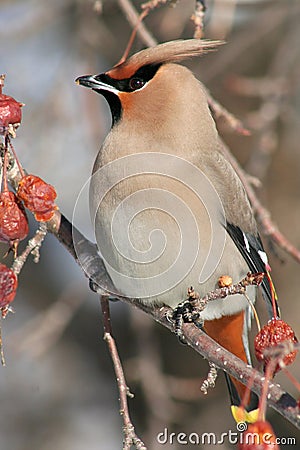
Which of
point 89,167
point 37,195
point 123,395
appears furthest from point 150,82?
A: point 89,167

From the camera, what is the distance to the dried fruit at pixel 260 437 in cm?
183

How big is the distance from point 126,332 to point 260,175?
Result: 3.84ft

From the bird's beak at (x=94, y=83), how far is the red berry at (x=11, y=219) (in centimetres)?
77

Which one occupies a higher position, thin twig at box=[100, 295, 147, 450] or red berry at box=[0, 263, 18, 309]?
red berry at box=[0, 263, 18, 309]

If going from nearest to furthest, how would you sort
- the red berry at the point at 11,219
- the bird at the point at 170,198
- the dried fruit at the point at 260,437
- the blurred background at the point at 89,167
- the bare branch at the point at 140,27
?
the dried fruit at the point at 260,437
the red berry at the point at 11,219
the bird at the point at 170,198
the bare branch at the point at 140,27
the blurred background at the point at 89,167

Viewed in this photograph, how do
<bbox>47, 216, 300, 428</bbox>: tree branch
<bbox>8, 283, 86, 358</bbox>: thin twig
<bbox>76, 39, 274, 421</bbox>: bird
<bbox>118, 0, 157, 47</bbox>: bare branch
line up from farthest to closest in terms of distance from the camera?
<bbox>8, 283, 86, 358</bbox>: thin twig < <bbox>118, 0, 157, 47</bbox>: bare branch < <bbox>76, 39, 274, 421</bbox>: bird < <bbox>47, 216, 300, 428</bbox>: tree branch

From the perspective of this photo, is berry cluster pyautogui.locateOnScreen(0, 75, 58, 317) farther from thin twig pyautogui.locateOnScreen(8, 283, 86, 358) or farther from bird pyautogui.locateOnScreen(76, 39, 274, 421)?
thin twig pyautogui.locateOnScreen(8, 283, 86, 358)

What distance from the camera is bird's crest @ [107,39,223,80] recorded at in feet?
10.2

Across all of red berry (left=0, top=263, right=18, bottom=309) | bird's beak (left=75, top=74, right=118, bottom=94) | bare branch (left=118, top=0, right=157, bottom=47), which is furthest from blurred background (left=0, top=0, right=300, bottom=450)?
red berry (left=0, top=263, right=18, bottom=309)

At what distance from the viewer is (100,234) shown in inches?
120

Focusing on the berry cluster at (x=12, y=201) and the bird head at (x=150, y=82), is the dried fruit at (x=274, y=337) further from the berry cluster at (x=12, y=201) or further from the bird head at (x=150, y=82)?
the bird head at (x=150, y=82)

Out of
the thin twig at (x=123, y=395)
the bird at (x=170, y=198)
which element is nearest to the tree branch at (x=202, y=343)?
the bird at (x=170, y=198)

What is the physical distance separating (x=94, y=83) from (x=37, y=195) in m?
0.79

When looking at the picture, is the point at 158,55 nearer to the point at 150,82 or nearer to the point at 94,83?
the point at 150,82
